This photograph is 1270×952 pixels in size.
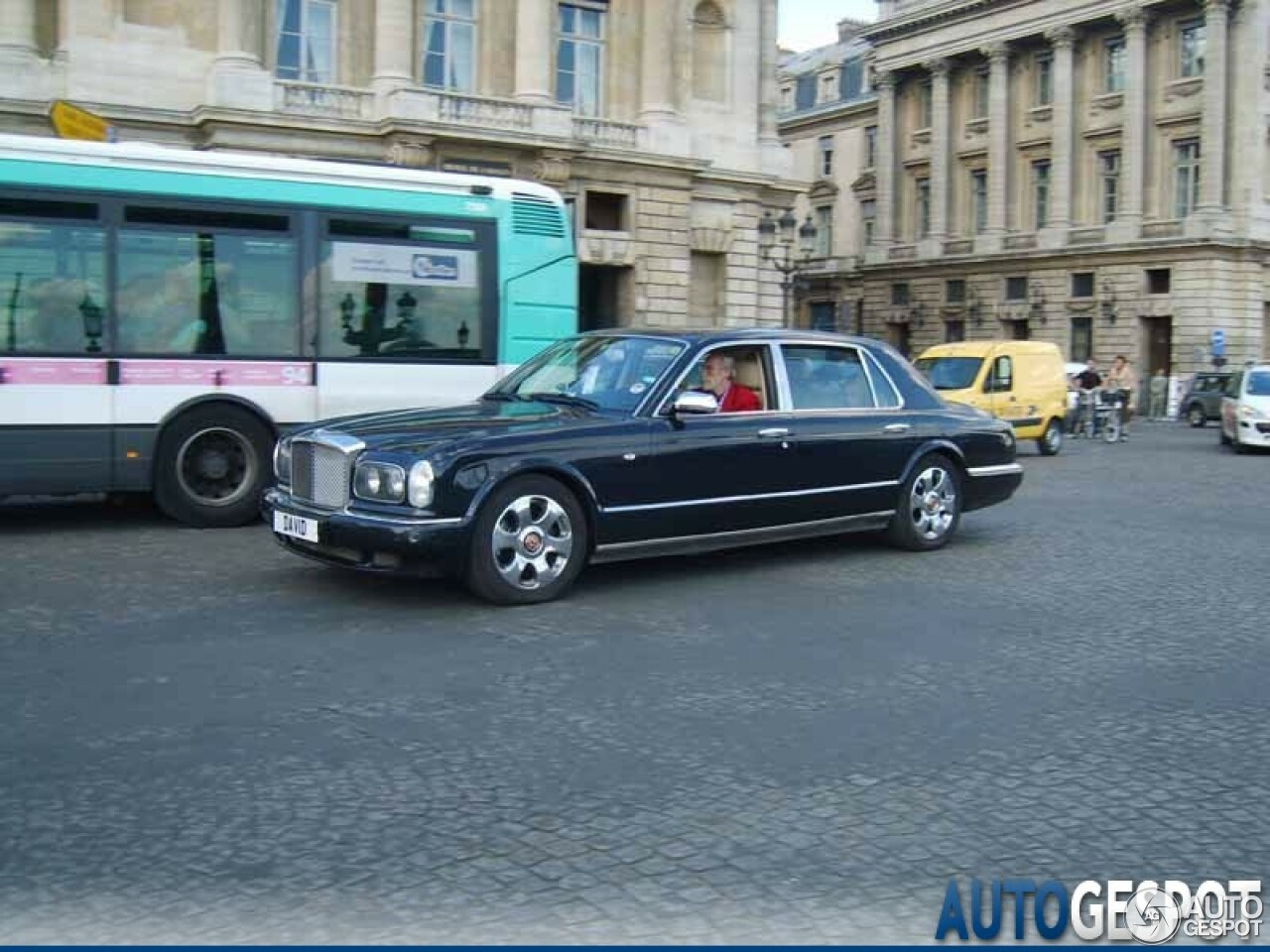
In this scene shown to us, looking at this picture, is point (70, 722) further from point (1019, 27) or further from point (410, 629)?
point (1019, 27)

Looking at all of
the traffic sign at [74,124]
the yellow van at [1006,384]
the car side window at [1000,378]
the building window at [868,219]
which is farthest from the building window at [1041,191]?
the traffic sign at [74,124]

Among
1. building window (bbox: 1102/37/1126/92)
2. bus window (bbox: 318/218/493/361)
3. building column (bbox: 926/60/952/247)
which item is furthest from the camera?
building column (bbox: 926/60/952/247)

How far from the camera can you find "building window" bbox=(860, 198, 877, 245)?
71.5 m

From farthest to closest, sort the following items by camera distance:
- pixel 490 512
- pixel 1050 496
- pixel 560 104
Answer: pixel 560 104 → pixel 1050 496 → pixel 490 512

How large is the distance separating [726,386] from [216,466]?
15.7 feet

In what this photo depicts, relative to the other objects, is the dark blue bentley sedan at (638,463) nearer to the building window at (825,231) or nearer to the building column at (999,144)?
the building column at (999,144)

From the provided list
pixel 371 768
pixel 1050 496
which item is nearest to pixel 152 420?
pixel 371 768

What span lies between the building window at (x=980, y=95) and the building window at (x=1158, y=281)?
12.9 m

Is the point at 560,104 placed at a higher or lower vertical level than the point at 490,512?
A: higher

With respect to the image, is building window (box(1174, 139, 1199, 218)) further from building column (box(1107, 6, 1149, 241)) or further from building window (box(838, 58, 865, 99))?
building window (box(838, 58, 865, 99))

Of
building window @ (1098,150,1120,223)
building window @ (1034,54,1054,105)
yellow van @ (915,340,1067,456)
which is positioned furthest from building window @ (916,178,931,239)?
yellow van @ (915,340,1067,456)

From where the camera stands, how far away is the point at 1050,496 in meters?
14.9

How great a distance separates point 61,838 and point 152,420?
7513 millimetres

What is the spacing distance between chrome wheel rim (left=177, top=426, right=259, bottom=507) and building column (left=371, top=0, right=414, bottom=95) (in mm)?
21356
